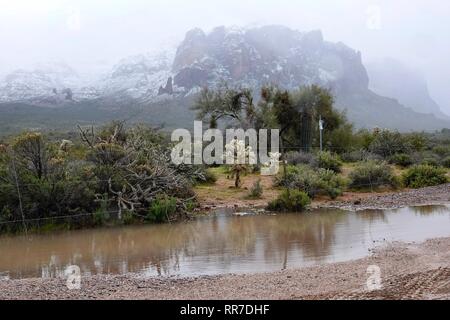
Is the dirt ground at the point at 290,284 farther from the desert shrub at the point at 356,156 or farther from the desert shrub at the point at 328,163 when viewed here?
the desert shrub at the point at 356,156

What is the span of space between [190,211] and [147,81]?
9618cm

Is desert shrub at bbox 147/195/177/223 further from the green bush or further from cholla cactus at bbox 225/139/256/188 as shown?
the green bush

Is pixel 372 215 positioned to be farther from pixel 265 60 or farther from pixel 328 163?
pixel 265 60

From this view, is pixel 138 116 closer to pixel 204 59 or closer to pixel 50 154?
pixel 204 59

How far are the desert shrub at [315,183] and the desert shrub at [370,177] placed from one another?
105cm

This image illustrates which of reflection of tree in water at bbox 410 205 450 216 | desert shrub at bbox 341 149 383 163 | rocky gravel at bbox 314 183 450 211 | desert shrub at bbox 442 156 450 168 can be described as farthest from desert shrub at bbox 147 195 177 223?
desert shrub at bbox 442 156 450 168

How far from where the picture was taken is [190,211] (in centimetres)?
1984

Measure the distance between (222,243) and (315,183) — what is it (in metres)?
8.68

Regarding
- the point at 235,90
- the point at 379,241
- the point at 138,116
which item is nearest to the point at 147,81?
the point at 138,116

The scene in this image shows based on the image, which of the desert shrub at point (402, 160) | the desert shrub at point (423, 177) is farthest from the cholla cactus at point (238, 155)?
the desert shrub at point (402, 160)

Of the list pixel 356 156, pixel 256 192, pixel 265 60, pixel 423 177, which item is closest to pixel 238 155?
pixel 256 192

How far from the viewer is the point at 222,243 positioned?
48.7ft

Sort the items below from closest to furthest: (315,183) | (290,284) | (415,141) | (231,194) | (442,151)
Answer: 1. (290,284)
2. (315,183)
3. (231,194)
4. (442,151)
5. (415,141)

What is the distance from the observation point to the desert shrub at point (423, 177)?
1019 inches
